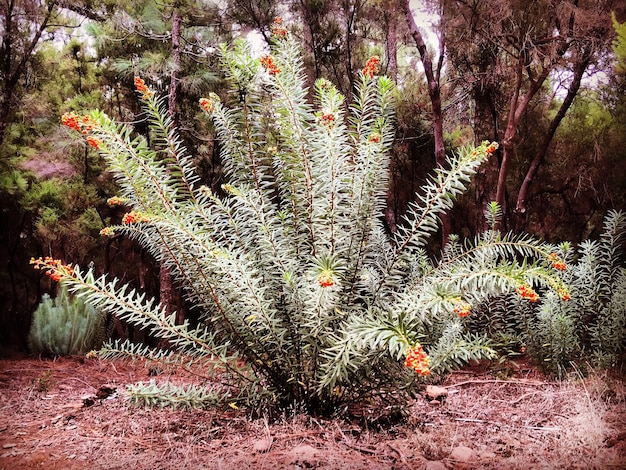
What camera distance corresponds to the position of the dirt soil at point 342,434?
3.66ft

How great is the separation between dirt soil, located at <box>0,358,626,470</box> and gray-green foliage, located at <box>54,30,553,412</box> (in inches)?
5.9

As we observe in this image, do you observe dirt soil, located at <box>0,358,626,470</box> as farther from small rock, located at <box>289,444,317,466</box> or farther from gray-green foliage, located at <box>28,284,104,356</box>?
gray-green foliage, located at <box>28,284,104,356</box>

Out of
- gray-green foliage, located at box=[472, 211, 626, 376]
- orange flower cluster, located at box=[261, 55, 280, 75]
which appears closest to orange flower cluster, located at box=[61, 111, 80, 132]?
orange flower cluster, located at box=[261, 55, 280, 75]

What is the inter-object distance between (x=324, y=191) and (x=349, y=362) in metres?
0.60

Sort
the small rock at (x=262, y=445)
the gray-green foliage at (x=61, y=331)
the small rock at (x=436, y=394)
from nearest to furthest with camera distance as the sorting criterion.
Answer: the small rock at (x=262, y=445) → the small rock at (x=436, y=394) → the gray-green foliage at (x=61, y=331)

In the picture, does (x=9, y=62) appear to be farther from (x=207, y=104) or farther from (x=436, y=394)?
(x=436, y=394)

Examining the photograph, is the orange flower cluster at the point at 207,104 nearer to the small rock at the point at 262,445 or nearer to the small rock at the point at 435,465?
the small rock at the point at 262,445

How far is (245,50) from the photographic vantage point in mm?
1652

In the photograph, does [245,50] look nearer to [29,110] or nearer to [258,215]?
[258,215]

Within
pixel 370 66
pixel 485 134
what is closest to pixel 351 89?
pixel 485 134

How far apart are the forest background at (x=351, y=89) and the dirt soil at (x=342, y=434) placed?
183 cm

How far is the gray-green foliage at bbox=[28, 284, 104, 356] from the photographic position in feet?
10.9

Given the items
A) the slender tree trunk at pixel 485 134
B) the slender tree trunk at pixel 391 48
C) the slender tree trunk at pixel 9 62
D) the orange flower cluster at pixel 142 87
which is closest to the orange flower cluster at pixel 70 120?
the orange flower cluster at pixel 142 87

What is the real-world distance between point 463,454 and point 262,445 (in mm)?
544
